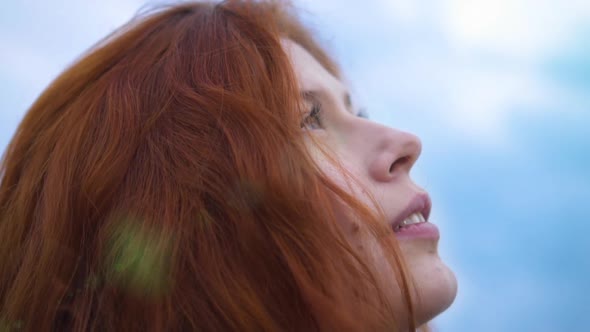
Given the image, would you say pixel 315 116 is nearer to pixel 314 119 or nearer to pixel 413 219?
pixel 314 119

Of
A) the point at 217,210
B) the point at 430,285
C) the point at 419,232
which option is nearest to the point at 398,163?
the point at 419,232

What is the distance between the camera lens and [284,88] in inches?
48.1

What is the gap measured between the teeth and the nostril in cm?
12

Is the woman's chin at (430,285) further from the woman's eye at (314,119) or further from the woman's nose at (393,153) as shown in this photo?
the woman's eye at (314,119)

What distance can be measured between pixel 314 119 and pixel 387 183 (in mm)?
245

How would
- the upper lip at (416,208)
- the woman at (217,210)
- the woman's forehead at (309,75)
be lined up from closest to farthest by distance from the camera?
the woman at (217,210), the upper lip at (416,208), the woman's forehead at (309,75)

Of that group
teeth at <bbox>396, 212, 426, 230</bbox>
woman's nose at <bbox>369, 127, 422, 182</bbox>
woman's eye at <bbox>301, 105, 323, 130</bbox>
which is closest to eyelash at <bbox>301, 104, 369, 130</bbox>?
woman's eye at <bbox>301, 105, 323, 130</bbox>

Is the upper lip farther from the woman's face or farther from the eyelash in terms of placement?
the eyelash

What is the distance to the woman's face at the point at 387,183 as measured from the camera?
3.72 feet

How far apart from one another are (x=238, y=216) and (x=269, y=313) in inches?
8.1

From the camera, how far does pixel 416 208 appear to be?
1.25 meters

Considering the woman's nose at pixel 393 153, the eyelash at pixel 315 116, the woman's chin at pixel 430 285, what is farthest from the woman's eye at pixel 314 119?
the woman's chin at pixel 430 285

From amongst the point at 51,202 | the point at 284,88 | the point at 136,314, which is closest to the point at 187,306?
the point at 136,314

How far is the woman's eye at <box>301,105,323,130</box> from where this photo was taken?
1.27 meters
